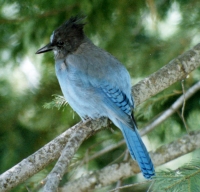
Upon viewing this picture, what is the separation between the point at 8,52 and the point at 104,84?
957 millimetres

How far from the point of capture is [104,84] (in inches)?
115

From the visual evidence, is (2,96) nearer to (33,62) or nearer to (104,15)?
(33,62)

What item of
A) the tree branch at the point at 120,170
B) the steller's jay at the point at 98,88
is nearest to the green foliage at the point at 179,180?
the steller's jay at the point at 98,88

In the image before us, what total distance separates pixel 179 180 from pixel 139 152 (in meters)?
0.75

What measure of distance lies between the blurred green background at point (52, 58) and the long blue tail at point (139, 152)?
45 cm

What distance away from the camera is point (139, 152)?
8.75ft

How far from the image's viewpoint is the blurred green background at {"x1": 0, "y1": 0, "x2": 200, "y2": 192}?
3.29 meters

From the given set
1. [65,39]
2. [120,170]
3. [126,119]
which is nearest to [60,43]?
[65,39]

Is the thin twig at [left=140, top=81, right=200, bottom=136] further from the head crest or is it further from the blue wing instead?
the head crest

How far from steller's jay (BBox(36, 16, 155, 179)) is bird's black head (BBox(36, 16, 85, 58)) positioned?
0.02 metres

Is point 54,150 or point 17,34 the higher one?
point 17,34

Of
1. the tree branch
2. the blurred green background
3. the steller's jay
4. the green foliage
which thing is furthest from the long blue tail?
the green foliage

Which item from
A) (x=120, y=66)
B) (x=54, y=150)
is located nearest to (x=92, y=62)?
(x=120, y=66)

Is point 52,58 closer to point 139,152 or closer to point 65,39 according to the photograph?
point 65,39
